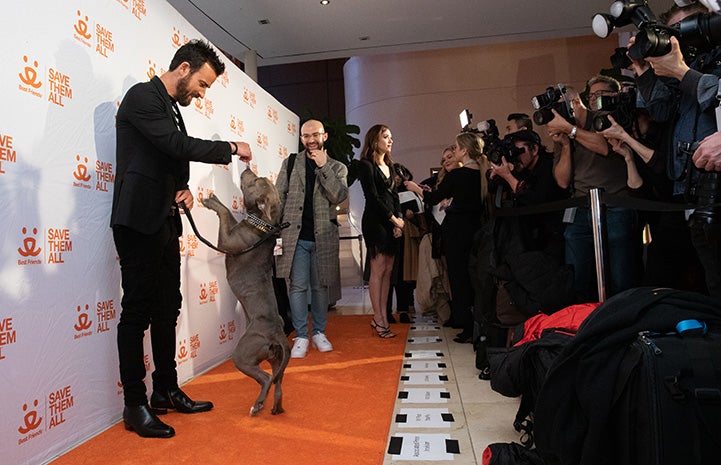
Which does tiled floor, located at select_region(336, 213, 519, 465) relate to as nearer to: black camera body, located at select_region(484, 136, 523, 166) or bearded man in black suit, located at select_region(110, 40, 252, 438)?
bearded man in black suit, located at select_region(110, 40, 252, 438)

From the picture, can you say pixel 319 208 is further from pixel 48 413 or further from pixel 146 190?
pixel 48 413

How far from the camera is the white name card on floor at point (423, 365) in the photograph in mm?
3297

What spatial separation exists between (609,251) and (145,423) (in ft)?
7.87

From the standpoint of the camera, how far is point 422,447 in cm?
205

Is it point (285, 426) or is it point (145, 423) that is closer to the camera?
point (145, 423)

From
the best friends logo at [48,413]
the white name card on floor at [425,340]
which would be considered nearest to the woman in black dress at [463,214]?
the white name card on floor at [425,340]

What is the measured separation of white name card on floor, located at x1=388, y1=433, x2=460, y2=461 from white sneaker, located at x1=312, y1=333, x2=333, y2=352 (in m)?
1.79

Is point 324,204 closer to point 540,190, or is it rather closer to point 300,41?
point 540,190

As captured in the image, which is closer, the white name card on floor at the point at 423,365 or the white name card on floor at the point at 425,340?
the white name card on floor at the point at 423,365

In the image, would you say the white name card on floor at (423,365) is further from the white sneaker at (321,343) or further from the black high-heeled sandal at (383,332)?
the black high-heeled sandal at (383,332)

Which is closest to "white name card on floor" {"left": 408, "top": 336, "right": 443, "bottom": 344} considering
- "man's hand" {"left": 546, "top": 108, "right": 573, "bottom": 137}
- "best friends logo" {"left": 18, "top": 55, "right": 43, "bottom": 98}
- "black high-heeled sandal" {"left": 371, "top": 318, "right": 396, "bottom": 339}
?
"black high-heeled sandal" {"left": 371, "top": 318, "right": 396, "bottom": 339}

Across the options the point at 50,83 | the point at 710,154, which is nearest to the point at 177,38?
the point at 50,83

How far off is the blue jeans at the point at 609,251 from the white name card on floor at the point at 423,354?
1.25 meters

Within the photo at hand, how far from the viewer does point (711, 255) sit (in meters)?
1.92
